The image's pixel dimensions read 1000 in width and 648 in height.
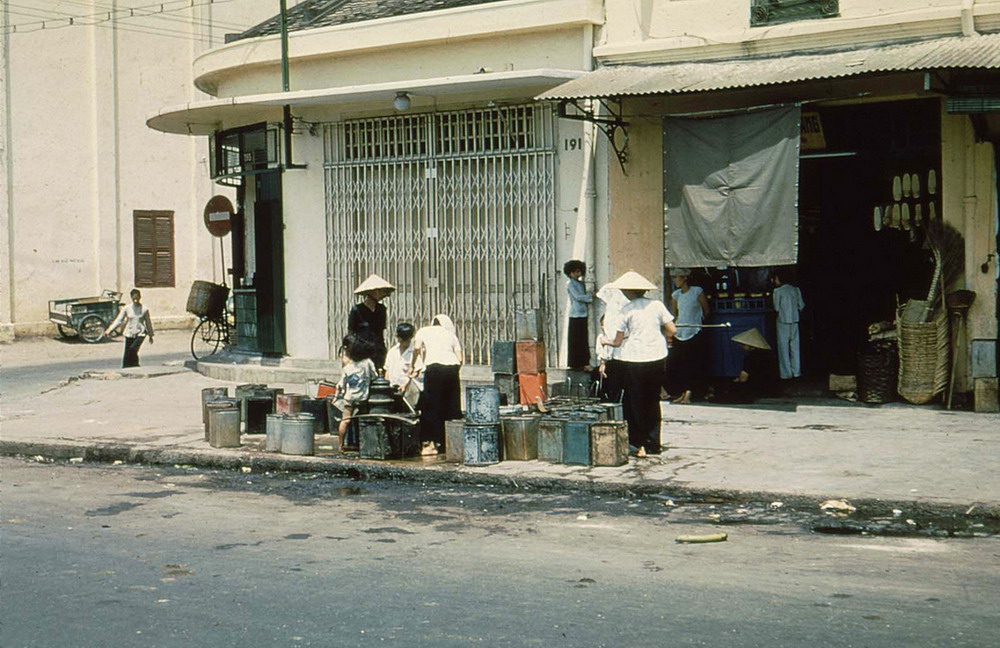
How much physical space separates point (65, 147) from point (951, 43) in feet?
71.5

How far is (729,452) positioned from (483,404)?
92.4 inches

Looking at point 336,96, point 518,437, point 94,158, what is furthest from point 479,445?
point 94,158

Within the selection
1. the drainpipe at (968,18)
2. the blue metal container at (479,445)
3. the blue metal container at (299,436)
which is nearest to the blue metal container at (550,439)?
the blue metal container at (479,445)

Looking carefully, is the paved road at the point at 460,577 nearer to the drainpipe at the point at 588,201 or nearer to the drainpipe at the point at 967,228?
the drainpipe at the point at 967,228

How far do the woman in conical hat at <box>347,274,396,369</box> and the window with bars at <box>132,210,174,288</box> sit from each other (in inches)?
729

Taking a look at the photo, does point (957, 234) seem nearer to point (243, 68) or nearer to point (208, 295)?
point (243, 68)

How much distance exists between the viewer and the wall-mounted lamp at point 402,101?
625 inches

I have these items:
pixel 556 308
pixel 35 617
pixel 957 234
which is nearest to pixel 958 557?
pixel 35 617

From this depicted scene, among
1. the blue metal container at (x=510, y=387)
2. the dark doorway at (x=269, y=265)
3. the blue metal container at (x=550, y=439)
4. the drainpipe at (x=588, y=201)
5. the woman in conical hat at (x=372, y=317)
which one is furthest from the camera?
the dark doorway at (x=269, y=265)

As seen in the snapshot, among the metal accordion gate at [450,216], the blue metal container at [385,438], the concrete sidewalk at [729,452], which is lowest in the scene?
the concrete sidewalk at [729,452]

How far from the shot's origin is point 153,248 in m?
29.9

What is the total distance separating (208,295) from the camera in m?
21.6

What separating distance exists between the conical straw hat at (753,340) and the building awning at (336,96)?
3881 millimetres

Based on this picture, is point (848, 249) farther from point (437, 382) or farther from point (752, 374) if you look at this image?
point (437, 382)
